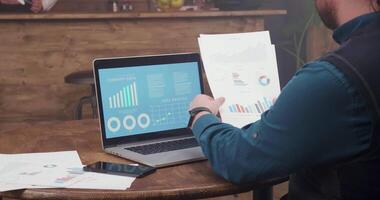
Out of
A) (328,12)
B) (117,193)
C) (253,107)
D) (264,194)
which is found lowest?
(264,194)

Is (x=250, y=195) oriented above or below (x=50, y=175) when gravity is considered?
below

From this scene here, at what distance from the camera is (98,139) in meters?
1.51

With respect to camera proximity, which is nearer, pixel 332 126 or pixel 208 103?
pixel 332 126

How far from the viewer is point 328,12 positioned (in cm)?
108

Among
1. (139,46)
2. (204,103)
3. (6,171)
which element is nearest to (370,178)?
(204,103)

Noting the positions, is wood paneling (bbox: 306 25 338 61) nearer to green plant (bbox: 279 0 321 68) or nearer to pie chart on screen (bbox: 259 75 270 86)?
green plant (bbox: 279 0 321 68)

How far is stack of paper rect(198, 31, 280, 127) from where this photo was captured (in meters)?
1.35

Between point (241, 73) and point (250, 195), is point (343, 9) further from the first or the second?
point (250, 195)

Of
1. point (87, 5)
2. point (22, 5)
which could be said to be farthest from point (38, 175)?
point (87, 5)

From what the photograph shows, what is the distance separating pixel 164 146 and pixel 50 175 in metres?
0.34

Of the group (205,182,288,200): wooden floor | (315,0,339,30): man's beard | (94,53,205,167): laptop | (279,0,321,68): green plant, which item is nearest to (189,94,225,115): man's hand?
(94,53,205,167): laptop

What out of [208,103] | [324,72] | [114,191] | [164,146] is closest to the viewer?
[324,72]

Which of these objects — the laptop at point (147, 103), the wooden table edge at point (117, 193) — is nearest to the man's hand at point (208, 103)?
the laptop at point (147, 103)

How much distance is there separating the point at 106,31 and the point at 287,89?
7.14ft
